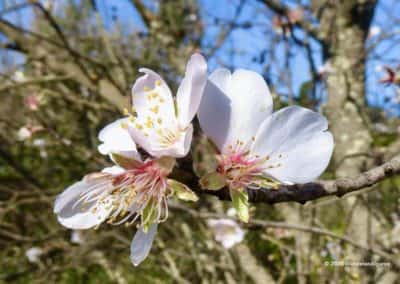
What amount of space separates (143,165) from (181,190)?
73 millimetres

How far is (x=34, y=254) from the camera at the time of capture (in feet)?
11.0

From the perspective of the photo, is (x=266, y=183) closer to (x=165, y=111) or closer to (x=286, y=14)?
(x=165, y=111)

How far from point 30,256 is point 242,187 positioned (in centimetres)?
320

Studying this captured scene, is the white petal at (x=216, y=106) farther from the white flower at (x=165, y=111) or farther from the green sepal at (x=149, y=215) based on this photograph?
the green sepal at (x=149, y=215)

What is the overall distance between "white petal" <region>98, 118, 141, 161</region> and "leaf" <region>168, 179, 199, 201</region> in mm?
64

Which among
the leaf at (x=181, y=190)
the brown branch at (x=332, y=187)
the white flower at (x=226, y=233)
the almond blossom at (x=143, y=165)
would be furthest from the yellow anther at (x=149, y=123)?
the white flower at (x=226, y=233)

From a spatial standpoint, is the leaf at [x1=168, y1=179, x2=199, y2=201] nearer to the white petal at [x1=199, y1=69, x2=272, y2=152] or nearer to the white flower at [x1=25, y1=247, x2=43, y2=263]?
the white petal at [x1=199, y1=69, x2=272, y2=152]

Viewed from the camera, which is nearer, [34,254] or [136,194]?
[136,194]

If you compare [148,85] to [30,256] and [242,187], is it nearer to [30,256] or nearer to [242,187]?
[242,187]

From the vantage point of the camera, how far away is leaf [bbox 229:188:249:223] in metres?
0.61

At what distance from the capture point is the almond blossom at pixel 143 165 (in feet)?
1.95

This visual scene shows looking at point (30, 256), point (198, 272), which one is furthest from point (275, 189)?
point (30, 256)

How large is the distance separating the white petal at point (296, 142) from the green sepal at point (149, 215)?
19 centimetres

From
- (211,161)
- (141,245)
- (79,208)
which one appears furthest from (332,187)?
(211,161)
